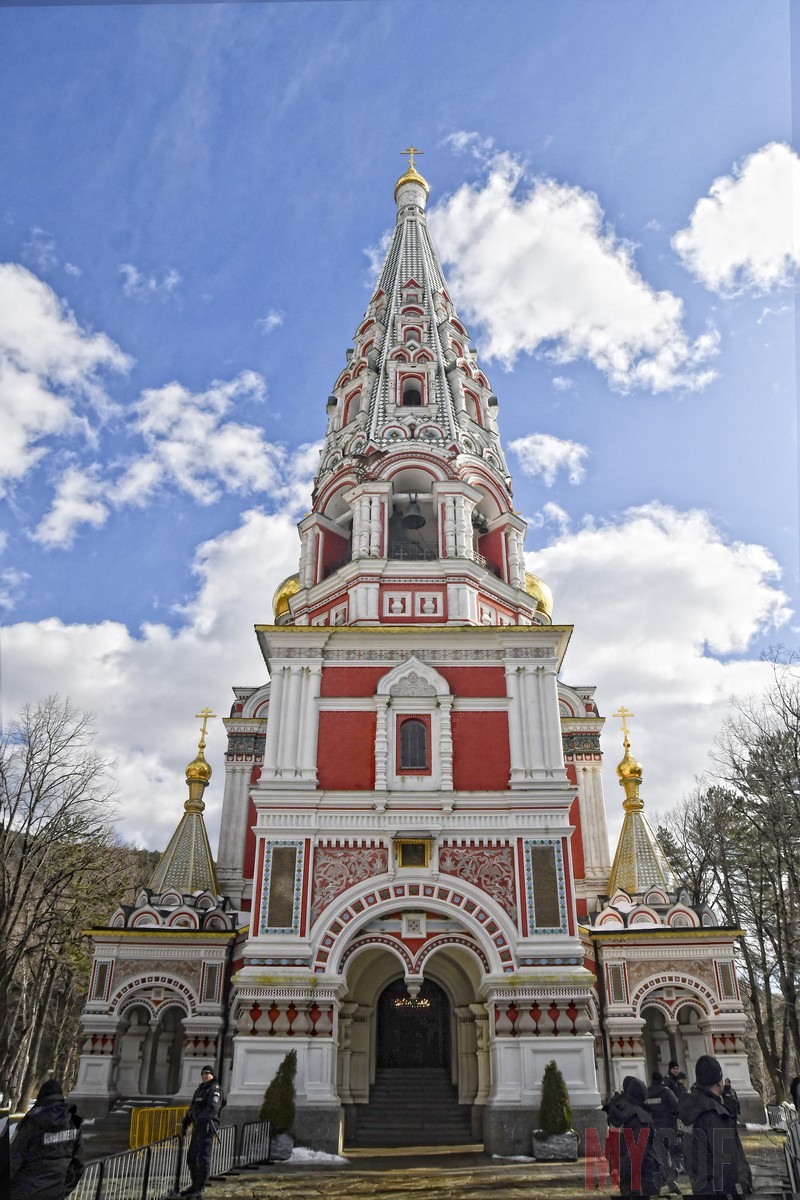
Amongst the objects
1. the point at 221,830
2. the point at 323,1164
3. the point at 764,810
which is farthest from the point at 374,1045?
the point at 764,810

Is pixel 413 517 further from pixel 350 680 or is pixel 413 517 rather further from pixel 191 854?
pixel 191 854

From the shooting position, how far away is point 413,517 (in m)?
20.8

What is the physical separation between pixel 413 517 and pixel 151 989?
37.3 feet

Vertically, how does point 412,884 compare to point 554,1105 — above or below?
above

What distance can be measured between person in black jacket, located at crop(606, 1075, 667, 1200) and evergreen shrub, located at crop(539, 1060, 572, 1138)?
16.6ft

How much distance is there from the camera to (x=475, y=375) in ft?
76.9

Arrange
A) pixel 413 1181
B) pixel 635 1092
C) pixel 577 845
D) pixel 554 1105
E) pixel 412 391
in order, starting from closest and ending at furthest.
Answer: pixel 635 1092
pixel 413 1181
pixel 554 1105
pixel 577 845
pixel 412 391

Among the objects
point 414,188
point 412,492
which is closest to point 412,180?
point 414,188

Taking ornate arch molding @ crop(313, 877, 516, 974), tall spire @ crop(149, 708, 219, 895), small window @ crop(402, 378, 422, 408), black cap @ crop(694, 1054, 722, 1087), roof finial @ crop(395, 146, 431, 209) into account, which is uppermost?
roof finial @ crop(395, 146, 431, 209)

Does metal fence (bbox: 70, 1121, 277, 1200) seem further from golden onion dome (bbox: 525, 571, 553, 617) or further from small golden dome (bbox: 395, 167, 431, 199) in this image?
small golden dome (bbox: 395, 167, 431, 199)

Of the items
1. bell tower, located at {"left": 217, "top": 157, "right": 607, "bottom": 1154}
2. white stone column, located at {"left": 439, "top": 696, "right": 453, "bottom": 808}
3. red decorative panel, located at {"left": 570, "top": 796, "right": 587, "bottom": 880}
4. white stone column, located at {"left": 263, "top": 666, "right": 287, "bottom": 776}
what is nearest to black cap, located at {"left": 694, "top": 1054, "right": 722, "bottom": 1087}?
bell tower, located at {"left": 217, "top": 157, "right": 607, "bottom": 1154}

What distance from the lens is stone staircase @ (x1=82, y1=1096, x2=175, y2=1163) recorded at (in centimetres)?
1332

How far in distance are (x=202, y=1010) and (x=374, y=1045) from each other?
142 inches

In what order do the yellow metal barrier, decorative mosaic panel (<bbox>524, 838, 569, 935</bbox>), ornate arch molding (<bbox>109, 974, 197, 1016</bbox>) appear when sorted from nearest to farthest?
the yellow metal barrier < decorative mosaic panel (<bbox>524, 838, 569, 935</bbox>) < ornate arch molding (<bbox>109, 974, 197, 1016</bbox>)
